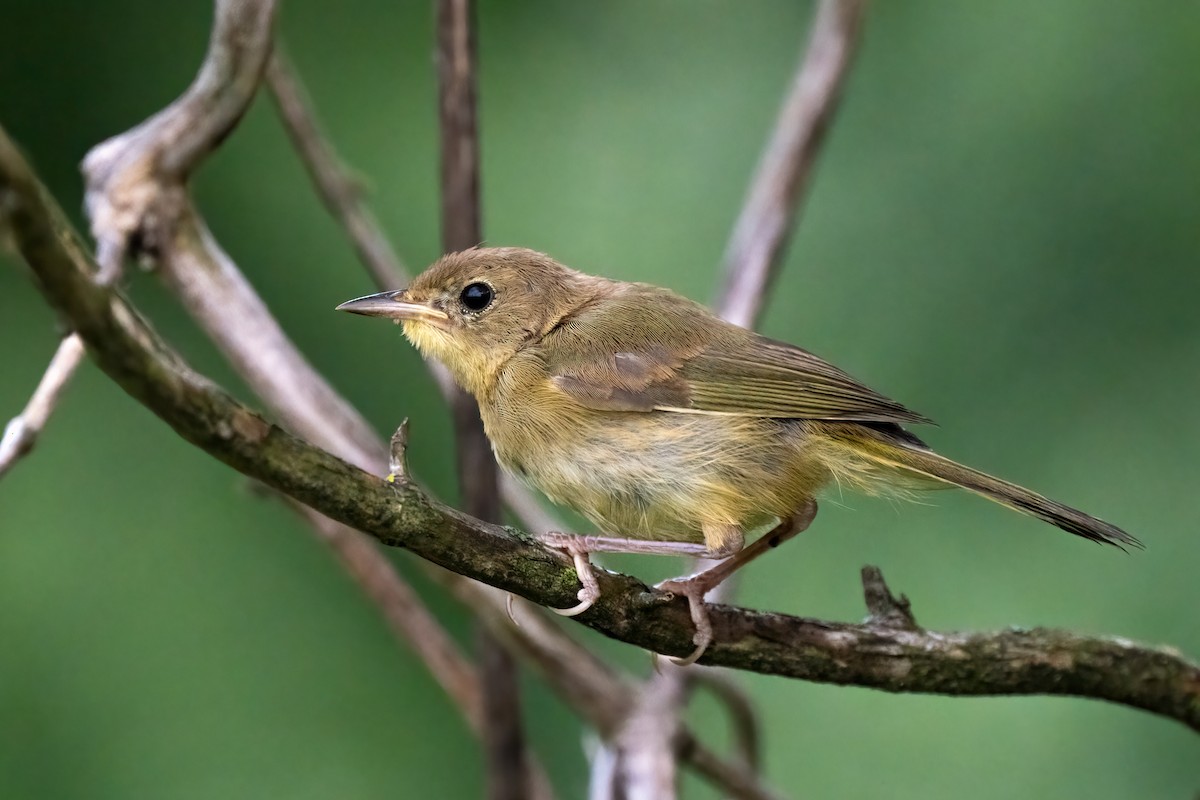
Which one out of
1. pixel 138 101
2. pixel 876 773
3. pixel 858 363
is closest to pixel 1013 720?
pixel 876 773

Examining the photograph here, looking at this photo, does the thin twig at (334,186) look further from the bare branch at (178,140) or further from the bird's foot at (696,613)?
the bird's foot at (696,613)

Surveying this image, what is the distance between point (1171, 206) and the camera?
4238 millimetres

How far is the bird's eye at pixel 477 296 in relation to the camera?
2898mm

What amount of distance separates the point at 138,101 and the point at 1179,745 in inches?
163

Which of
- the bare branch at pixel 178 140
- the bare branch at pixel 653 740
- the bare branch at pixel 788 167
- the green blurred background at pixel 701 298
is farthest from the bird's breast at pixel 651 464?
the green blurred background at pixel 701 298

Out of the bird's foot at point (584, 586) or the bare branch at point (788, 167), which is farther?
the bare branch at point (788, 167)

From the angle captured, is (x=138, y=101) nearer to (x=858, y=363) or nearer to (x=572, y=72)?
(x=572, y=72)

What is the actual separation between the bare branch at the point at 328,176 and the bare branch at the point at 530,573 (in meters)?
1.57

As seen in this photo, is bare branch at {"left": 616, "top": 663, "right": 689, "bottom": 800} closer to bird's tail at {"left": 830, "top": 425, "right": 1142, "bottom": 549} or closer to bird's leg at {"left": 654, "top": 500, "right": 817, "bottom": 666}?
bird's leg at {"left": 654, "top": 500, "right": 817, "bottom": 666}

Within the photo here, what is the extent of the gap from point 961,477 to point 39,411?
1.69 m

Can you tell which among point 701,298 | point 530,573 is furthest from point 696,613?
point 701,298

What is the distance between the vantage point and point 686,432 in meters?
2.48

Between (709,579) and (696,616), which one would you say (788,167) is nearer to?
(709,579)

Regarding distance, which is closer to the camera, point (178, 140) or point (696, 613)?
point (696, 613)
